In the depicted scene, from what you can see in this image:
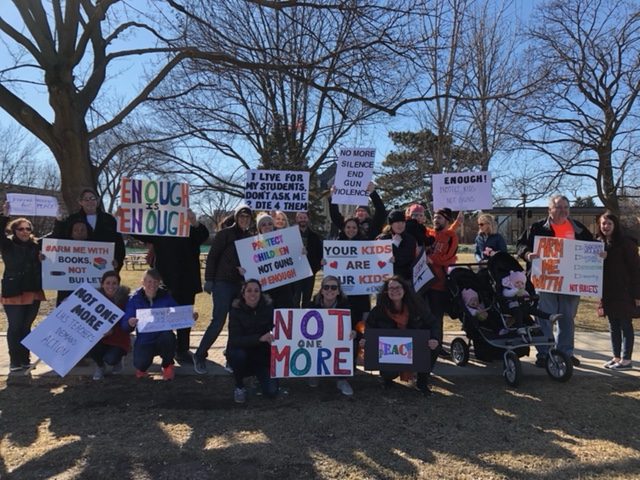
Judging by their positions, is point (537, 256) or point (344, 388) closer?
point (344, 388)

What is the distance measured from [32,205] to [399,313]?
19.3 feet

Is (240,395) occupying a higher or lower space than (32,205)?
lower

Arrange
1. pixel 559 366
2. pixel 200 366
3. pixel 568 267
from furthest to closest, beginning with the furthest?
pixel 568 267 < pixel 200 366 < pixel 559 366

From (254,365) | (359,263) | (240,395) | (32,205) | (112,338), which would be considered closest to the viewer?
(240,395)

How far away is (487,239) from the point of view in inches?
279

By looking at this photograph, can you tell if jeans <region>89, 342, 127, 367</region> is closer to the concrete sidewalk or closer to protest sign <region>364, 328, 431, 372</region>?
the concrete sidewalk

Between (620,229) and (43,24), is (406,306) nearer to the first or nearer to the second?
(620,229)

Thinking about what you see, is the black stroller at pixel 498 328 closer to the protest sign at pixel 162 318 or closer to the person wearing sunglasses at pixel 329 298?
the person wearing sunglasses at pixel 329 298

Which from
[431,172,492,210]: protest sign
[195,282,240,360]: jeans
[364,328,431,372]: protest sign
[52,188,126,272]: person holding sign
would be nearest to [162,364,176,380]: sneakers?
[195,282,240,360]: jeans

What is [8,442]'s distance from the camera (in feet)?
12.7

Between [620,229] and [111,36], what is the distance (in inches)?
389

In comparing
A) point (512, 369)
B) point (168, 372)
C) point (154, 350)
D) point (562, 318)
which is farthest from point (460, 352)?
point (154, 350)

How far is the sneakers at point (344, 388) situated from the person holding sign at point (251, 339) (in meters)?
0.69

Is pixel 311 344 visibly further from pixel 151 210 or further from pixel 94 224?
pixel 94 224
